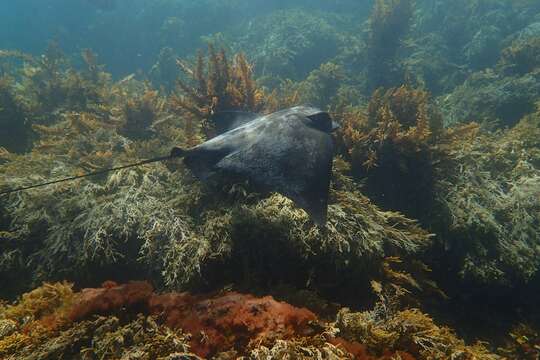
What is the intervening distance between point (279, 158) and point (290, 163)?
0.13m

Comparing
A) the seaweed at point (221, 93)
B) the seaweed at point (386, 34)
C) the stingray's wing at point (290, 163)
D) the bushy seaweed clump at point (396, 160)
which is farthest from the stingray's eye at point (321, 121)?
the seaweed at point (386, 34)

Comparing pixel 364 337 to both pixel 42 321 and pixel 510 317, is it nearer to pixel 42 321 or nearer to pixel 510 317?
pixel 42 321

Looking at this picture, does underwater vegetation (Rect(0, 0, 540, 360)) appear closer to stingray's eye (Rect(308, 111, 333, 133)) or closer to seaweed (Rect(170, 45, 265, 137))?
seaweed (Rect(170, 45, 265, 137))

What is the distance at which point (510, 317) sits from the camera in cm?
397

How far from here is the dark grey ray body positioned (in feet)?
9.32

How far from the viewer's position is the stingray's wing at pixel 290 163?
280cm

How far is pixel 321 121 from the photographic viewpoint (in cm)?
386

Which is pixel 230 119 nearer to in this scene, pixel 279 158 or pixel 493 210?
pixel 279 158

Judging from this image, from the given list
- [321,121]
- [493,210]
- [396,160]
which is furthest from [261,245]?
[493,210]

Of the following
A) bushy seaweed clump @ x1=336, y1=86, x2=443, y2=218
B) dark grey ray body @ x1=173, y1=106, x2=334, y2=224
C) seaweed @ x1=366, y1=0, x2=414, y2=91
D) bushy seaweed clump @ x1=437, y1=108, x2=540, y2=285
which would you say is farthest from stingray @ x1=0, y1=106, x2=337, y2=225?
seaweed @ x1=366, y1=0, x2=414, y2=91

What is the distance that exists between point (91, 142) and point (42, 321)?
4.12 metres

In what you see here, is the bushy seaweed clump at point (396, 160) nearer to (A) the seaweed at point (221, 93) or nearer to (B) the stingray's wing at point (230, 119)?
(B) the stingray's wing at point (230, 119)

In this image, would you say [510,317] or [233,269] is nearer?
[233,269]

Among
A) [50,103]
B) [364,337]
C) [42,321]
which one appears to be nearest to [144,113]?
[50,103]
